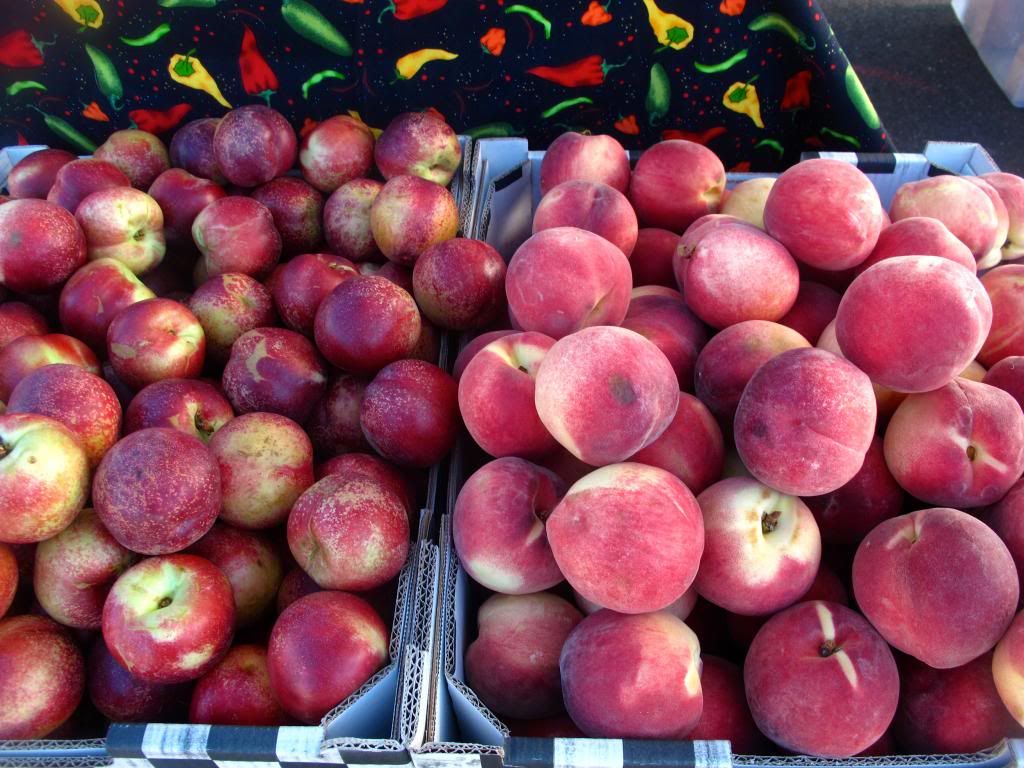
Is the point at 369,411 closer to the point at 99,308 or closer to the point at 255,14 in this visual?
the point at 99,308

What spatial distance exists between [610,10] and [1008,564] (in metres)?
1.28

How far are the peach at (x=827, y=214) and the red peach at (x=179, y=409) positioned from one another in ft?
2.90

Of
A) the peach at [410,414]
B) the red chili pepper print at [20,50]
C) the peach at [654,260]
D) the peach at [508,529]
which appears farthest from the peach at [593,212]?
the red chili pepper print at [20,50]

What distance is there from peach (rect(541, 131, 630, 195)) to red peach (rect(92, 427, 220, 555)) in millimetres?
800

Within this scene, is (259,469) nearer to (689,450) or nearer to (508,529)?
(508,529)

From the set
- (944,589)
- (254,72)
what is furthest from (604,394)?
(254,72)

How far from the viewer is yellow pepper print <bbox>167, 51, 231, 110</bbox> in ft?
5.17

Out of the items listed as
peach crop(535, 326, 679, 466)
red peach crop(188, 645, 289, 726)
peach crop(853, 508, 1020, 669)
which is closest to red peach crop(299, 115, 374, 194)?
peach crop(535, 326, 679, 466)

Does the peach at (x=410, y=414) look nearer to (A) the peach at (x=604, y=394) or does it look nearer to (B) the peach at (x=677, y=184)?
(A) the peach at (x=604, y=394)

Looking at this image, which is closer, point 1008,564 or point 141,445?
point 1008,564

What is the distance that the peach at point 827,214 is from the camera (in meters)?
1.00

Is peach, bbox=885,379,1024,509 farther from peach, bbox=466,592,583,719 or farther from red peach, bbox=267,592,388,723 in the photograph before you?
red peach, bbox=267,592,388,723

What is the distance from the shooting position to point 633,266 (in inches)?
50.4

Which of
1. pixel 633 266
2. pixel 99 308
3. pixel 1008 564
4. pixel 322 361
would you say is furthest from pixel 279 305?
pixel 1008 564
